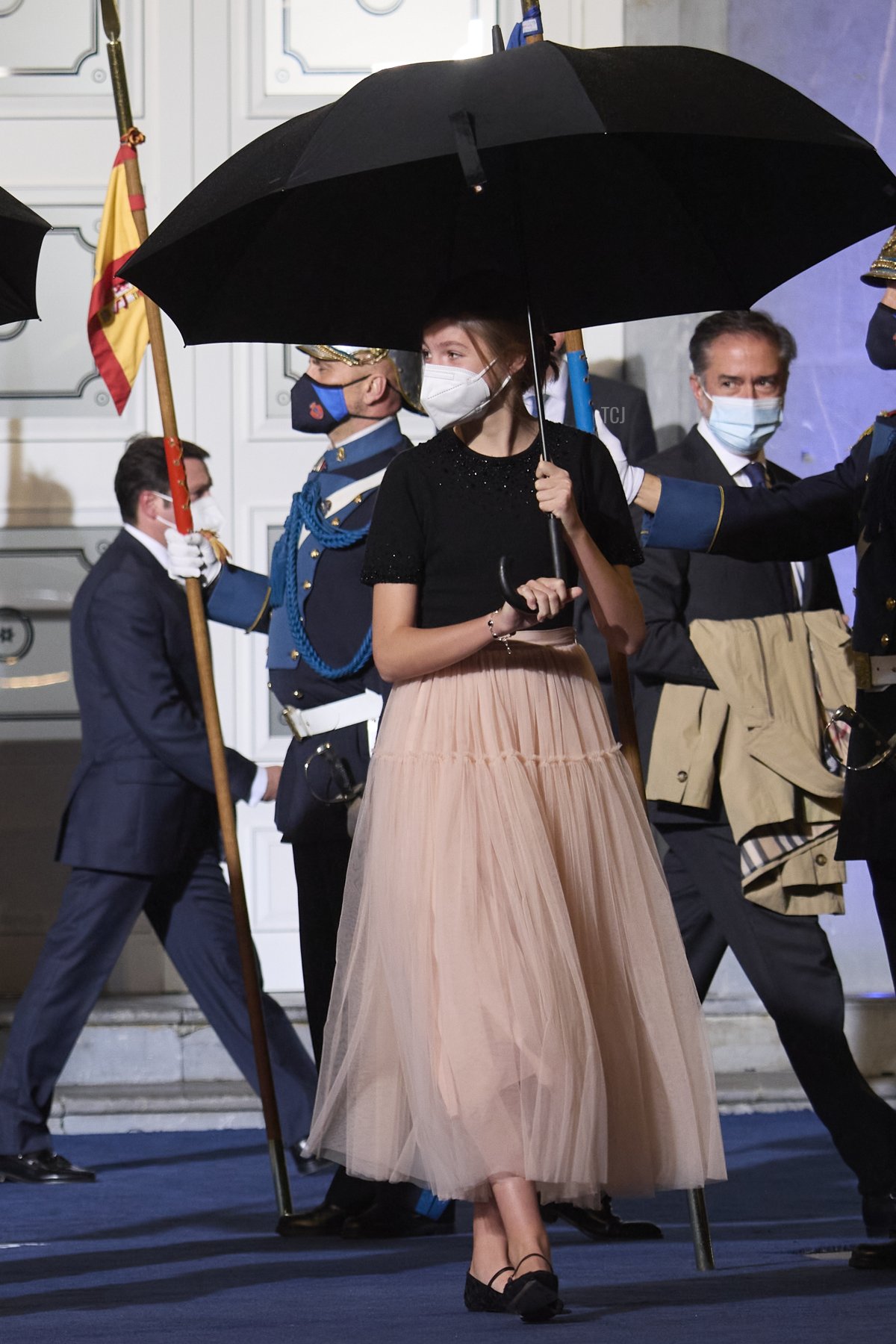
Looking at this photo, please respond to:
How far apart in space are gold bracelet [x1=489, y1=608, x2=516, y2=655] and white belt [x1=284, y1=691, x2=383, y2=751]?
1094 mm

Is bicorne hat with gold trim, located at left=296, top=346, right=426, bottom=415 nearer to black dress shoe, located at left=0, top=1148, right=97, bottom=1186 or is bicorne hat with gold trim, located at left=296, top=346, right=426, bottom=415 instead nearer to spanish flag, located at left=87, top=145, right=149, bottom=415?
spanish flag, located at left=87, top=145, right=149, bottom=415

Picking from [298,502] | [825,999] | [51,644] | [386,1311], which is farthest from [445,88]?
[51,644]

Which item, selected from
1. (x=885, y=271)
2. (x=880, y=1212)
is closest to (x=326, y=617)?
(x=885, y=271)

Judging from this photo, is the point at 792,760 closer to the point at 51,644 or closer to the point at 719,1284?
the point at 719,1284

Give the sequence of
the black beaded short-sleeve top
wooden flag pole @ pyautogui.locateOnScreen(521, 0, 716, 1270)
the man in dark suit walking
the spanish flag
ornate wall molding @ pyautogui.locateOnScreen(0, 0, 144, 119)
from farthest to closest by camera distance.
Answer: ornate wall molding @ pyautogui.locateOnScreen(0, 0, 144, 119)
the spanish flag
the man in dark suit walking
wooden flag pole @ pyautogui.locateOnScreen(521, 0, 716, 1270)
the black beaded short-sleeve top

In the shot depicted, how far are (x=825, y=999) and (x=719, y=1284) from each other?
105 centimetres

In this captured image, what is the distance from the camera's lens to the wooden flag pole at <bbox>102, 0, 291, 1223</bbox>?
4.37 m

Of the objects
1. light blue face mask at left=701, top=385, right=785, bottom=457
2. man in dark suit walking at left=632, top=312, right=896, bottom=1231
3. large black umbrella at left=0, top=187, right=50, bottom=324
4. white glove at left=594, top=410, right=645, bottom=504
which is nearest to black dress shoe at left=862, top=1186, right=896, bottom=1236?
man in dark suit walking at left=632, top=312, right=896, bottom=1231

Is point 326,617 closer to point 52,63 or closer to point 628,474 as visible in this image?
point 628,474

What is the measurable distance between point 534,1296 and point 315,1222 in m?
1.38

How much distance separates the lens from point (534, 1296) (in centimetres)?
289

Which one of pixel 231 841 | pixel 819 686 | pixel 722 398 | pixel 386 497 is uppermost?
pixel 722 398

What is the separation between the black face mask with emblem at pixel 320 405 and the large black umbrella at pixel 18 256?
39.2 inches

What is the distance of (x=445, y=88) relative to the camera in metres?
3.01
